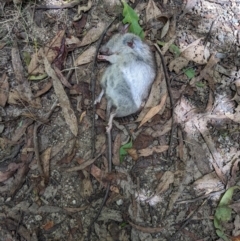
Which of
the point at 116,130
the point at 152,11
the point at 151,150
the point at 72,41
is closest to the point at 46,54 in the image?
the point at 72,41

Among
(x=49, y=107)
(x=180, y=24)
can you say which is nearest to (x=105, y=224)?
(x=49, y=107)

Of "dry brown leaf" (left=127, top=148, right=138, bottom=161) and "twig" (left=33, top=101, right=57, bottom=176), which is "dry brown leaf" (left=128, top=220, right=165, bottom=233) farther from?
"twig" (left=33, top=101, right=57, bottom=176)

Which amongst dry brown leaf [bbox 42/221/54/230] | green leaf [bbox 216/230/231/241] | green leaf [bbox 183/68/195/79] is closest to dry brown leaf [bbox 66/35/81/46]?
green leaf [bbox 183/68/195/79]

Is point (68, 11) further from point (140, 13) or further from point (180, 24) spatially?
point (180, 24)

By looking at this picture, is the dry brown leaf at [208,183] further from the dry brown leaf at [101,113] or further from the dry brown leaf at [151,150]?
the dry brown leaf at [101,113]

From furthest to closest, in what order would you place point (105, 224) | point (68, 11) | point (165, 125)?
1. point (68, 11)
2. point (165, 125)
3. point (105, 224)

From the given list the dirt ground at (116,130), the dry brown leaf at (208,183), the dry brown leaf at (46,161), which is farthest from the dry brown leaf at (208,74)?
the dry brown leaf at (46,161)
